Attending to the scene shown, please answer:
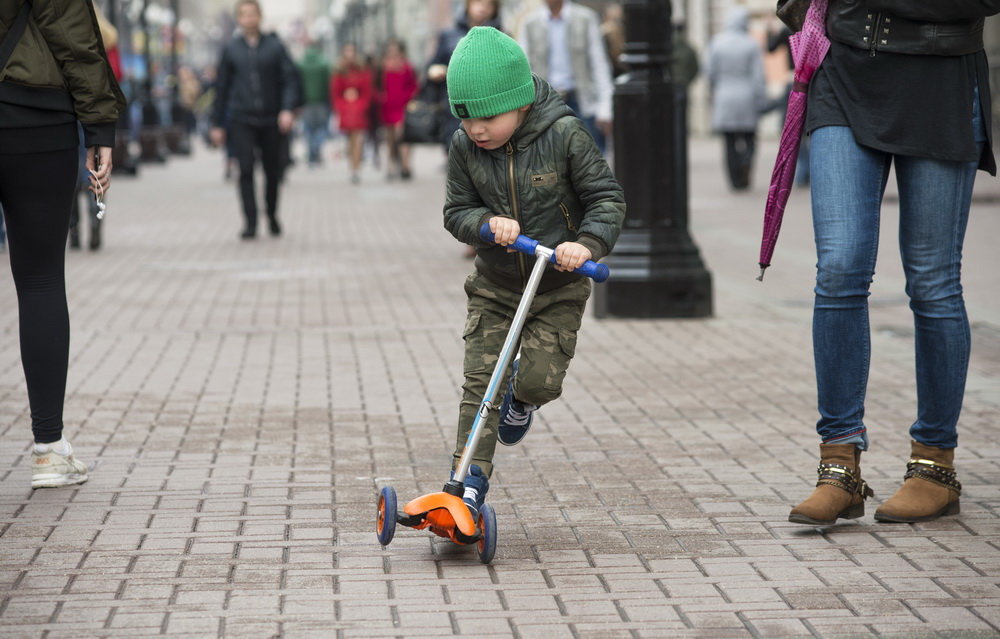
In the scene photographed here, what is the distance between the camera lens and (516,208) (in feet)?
13.6

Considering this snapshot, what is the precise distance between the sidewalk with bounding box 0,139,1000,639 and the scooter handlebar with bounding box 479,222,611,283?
0.73m

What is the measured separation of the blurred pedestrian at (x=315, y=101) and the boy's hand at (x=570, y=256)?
22776mm

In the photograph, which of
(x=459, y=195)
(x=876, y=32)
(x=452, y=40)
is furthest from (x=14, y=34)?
(x=452, y=40)

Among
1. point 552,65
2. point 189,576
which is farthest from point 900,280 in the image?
point 189,576

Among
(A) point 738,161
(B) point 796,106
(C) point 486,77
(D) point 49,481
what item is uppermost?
(C) point 486,77

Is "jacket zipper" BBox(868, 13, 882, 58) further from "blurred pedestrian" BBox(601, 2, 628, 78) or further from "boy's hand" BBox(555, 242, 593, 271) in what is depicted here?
"blurred pedestrian" BBox(601, 2, 628, 78)

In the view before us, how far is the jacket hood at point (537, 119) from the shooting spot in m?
4.13

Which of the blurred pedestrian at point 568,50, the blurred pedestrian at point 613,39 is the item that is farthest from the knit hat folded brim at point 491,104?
the blurred pedestrian at point 613,39

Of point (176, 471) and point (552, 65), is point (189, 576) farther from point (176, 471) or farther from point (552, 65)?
point (552, 65)

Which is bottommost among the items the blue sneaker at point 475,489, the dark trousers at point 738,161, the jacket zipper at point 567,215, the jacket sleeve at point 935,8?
the dark trousers at point 738,161

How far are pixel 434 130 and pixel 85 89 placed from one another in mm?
9062

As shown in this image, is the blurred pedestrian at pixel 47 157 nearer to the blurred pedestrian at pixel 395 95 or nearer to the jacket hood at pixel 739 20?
the jacket hood at pixel 739 20

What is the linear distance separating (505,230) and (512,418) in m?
0.83

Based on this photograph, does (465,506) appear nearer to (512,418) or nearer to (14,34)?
(512,418)
